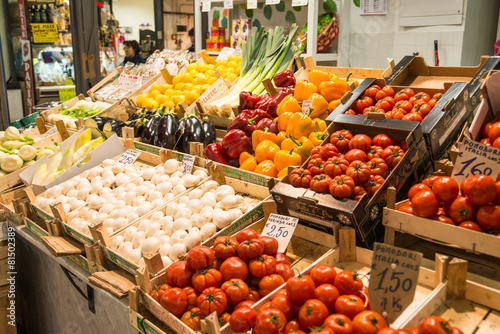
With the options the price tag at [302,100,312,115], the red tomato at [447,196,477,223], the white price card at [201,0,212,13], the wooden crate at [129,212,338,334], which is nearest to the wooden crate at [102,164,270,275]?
the wooden crate at [129,212,338,334]

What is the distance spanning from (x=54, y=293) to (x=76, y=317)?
1.14 feet

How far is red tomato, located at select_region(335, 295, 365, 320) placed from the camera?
4.25 feet

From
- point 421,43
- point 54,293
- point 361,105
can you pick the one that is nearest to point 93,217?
point 54,293

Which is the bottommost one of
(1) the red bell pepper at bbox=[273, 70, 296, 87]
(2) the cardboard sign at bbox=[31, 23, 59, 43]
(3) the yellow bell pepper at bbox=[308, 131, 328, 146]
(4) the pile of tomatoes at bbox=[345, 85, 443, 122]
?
(3) the yellow bell pepper at bbox=[308, 131, 328, 146]

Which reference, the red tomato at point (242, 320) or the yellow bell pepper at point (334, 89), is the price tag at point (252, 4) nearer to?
the yellow bell pepper at point (334, 89)

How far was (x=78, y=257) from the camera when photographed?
235 cm

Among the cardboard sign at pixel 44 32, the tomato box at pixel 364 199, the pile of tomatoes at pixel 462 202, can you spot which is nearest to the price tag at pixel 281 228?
the tomato box at pixel 364 199

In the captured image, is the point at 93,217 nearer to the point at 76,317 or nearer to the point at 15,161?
the point at 76,317

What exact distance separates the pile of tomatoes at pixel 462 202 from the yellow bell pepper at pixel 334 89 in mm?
1251

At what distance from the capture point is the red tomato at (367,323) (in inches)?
46.6

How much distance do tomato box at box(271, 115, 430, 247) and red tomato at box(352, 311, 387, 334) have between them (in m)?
0.60

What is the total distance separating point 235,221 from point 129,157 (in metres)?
1.33

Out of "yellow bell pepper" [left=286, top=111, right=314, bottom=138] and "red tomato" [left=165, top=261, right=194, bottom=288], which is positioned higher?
"yellow bell pepper" [left=286, top=111, right=314, bottom=138]

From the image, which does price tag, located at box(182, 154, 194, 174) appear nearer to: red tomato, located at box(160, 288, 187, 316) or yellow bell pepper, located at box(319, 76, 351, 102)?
yellow bell pepper, located at box(319, 76, 351, 102)
